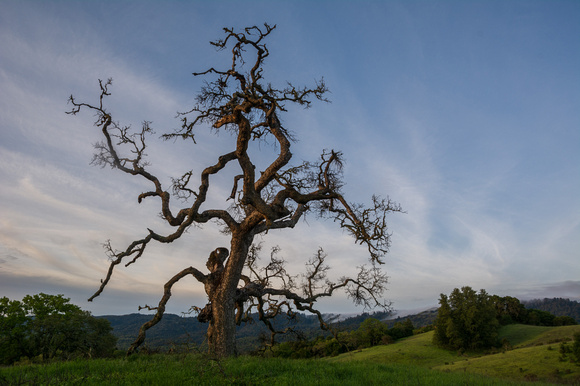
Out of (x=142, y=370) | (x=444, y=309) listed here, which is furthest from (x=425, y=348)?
(x=142, y=370)

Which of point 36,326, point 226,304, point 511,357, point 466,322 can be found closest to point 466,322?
point 466,322

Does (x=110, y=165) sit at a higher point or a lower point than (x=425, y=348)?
higher

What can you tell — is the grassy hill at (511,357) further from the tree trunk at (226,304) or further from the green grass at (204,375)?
the green grass at (204,375)

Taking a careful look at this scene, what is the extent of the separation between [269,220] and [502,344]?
258 feet

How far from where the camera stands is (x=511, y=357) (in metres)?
48.9

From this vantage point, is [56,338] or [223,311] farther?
[56,338]

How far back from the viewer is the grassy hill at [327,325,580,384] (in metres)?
41.2

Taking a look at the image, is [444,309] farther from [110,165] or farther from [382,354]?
[110,165]

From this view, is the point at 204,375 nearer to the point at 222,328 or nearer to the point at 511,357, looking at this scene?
the point at 222,328

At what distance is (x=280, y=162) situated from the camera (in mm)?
13523

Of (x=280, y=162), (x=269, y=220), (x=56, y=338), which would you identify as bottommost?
(x=56, y=338)

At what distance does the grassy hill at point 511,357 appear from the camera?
41.2 metres

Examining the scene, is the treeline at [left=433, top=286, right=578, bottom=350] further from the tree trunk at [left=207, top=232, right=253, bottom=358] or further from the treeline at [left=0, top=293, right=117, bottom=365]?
the tree trunk at [left=207, top=232, right=253, bottom=358]

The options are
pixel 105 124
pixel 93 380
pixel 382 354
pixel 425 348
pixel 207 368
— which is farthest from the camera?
pixel 425 348
